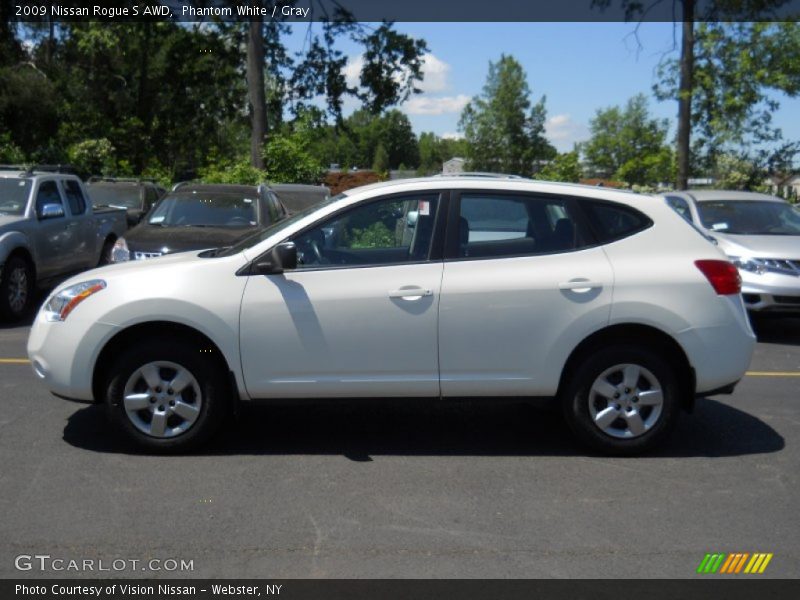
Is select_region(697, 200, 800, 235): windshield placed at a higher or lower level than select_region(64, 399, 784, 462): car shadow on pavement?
higher

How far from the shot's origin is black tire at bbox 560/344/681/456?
6.11m

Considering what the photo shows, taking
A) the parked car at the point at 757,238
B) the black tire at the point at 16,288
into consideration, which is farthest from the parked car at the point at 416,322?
the black tire at the point at 16,288

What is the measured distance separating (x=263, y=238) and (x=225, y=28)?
23669mm

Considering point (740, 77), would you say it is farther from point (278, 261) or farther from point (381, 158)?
point (381, 158)

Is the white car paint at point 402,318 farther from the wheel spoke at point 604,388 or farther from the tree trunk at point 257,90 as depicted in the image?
the tree trunk at point 257,90

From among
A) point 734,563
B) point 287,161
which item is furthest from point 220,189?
point 287,161

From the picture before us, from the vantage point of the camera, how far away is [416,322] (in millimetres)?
6000

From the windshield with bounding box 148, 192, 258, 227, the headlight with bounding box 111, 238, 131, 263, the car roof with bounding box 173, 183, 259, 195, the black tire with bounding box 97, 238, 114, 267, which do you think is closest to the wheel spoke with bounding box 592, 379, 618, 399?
the headlight with bounding box 111, 238, 131, 263

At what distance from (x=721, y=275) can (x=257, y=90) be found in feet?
69.1

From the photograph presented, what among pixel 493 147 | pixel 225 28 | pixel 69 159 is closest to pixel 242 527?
pixel 225 28

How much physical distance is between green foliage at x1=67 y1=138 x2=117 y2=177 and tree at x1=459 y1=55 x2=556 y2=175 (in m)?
59.9

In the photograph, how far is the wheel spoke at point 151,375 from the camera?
6.02 m

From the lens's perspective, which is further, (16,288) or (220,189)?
(220,189)

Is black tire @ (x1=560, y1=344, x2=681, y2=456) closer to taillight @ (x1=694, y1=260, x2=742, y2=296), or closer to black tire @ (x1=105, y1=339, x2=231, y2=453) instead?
taillight @ (x1=694, y1=260, x2=742, y2=296)
